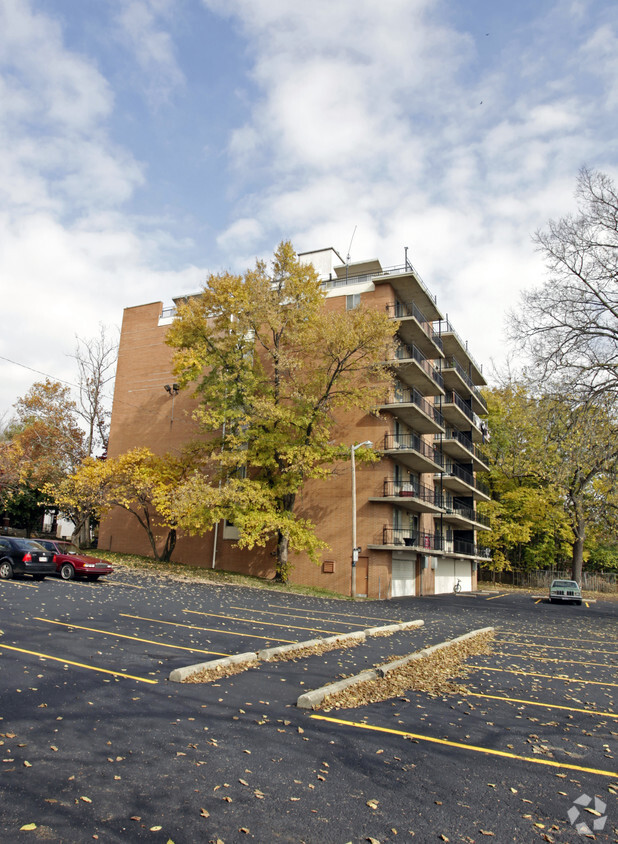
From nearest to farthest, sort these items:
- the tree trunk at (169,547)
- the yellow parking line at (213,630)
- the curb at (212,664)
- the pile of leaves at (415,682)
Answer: the pile of leaves at (415,682) → the curb at (212,664) → the yellow parking line at (213,630) → the tree trunk at (169,547)

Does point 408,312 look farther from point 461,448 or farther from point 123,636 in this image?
point 123,636

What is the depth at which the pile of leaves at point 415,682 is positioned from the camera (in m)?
8.38

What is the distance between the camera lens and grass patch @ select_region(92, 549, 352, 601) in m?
28.3

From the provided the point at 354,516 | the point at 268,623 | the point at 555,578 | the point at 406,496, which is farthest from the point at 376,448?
the point at 555,578

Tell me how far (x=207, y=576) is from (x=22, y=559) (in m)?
11.1

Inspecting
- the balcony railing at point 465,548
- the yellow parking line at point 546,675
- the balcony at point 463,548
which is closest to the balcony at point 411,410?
the balcony at point 463,548

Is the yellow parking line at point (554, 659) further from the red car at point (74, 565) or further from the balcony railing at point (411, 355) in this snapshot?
the balcony railing at point (411, 355)

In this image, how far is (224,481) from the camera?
109ft

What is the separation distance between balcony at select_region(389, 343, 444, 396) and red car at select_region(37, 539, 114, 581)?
1864cm

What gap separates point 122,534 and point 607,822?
37.8 m

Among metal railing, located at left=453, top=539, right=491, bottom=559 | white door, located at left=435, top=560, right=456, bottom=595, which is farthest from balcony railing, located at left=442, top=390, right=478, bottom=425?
white door, located at left=435, top=560, right=456, bottom=595

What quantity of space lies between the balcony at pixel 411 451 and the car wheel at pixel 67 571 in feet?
55.4

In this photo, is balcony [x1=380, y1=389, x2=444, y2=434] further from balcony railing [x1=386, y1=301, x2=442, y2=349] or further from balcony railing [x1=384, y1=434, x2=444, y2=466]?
balcony railing [x1=386, y1=301, x2=442, y2=349]

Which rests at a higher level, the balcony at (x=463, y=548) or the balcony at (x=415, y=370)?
the balcony at (x=415, y=370)
